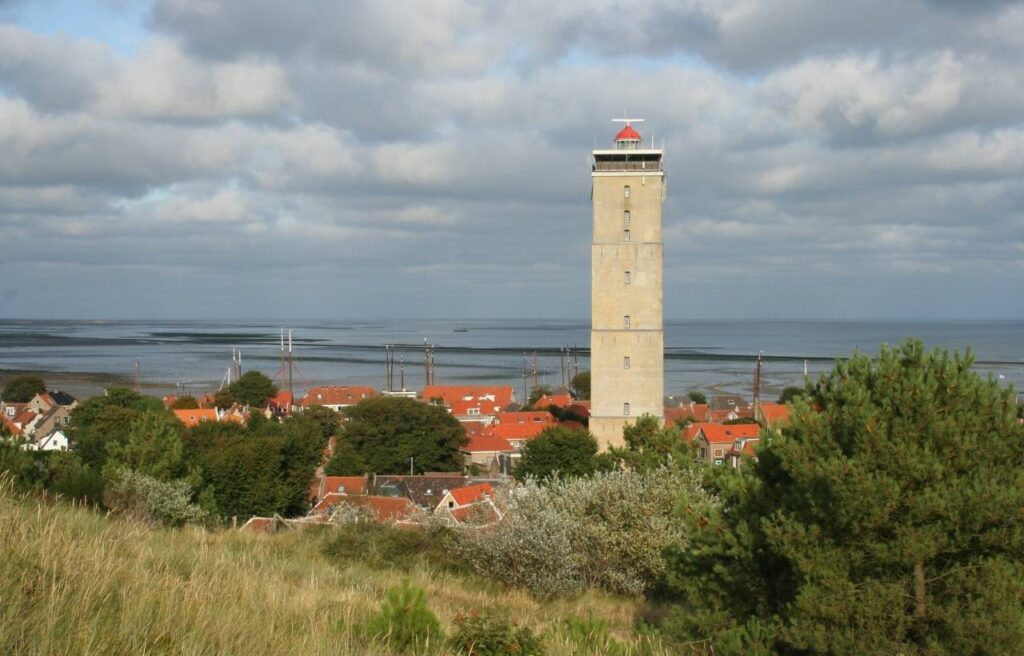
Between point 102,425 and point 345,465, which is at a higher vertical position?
point 102,425

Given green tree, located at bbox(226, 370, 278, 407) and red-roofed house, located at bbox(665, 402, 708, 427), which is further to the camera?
green tree, located at bbox(226, 370, 278, 407)

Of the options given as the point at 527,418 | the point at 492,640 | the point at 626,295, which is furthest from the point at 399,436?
the point at 492,640

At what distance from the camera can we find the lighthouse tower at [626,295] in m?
36.3

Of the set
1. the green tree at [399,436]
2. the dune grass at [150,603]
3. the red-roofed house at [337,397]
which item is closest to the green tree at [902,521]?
the dune grass at [150,603]

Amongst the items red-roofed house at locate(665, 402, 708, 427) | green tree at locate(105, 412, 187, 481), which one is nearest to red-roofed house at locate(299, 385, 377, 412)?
red-roofed house at locate(665, 402, 708, 427)

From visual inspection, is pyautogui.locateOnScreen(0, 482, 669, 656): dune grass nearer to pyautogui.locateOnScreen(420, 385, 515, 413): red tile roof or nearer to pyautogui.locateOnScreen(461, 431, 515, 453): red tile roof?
pyautogui.locateOnScreen(461, 431, 515, 453): red tile roof

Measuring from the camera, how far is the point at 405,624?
557cm

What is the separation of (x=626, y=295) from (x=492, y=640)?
103 ft

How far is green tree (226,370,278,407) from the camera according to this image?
60.3 meters

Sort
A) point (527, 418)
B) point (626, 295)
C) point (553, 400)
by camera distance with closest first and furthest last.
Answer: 1. point (626, 295)
2. point (527, 418)
3. point (553, 400)

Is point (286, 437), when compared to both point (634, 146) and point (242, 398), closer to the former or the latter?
point (634, 146)

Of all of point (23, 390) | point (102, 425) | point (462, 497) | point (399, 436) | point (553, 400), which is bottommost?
point (553, 400)

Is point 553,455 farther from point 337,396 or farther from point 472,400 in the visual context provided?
point 337,396

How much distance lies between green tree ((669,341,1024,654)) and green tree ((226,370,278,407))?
186 feet
